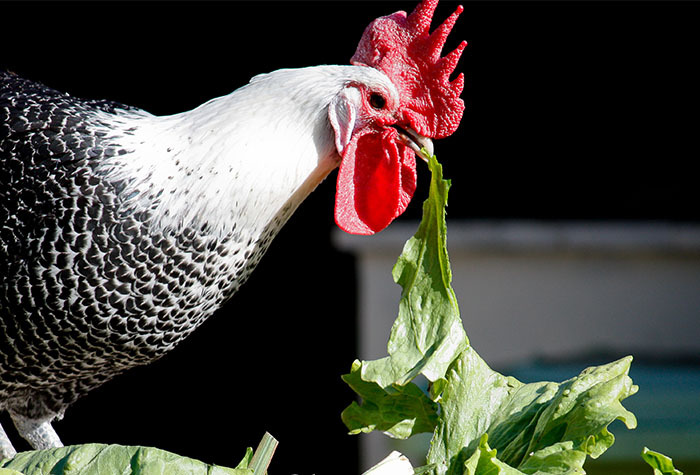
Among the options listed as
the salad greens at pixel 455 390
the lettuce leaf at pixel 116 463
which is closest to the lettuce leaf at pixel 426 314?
the salad greens at pixel 455 390

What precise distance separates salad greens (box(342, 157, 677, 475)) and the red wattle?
0.44 metres

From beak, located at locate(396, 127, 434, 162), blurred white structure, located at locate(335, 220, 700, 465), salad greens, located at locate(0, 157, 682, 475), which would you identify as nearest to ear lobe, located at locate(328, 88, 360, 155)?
beak, located at locate(396, 127, 434, 162)

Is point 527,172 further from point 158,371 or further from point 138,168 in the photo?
point 138,168

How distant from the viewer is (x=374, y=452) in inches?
161

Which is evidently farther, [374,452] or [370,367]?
[374,452]

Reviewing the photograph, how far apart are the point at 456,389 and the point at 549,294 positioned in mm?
3036

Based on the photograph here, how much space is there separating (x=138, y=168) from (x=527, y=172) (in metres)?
2.94

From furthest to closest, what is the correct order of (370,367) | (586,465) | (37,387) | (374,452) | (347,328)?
(347,328)
(374,452)
(586,465)
(37,387)
(370,367)

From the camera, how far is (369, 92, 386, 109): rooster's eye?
1.74 meters

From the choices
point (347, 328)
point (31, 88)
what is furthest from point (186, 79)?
point (31, 88)

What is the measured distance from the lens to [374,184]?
1.76 meters

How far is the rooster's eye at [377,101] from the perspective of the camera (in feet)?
5.70

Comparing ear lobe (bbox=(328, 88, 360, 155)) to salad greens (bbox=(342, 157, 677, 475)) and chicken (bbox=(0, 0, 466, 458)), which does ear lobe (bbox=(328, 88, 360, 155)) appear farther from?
salad greens (bbox=(342, 157, 677, 475))

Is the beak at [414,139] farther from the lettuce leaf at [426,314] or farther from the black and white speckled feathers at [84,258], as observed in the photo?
the lettuce leaf at [426,314]
